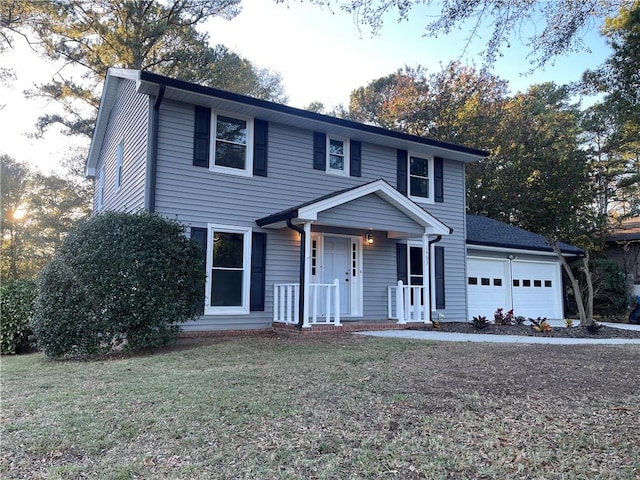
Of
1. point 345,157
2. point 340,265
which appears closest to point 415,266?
point 340,265

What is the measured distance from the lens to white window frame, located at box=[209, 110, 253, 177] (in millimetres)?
9711

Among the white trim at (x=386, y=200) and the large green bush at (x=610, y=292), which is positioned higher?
the white trim at (x=386, y=200)

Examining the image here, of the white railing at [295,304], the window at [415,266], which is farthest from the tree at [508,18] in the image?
the window at [415,266]

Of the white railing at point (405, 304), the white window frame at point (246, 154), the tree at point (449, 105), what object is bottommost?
the white railing at point (405, 304)

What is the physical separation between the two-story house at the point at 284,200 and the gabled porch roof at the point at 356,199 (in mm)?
29

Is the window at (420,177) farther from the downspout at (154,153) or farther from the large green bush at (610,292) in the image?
the large green bush at (610,292)

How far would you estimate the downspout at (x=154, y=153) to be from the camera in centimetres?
892

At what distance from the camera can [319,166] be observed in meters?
11.1

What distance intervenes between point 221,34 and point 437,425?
21.4 m

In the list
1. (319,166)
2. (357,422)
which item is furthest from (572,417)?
(319,166)

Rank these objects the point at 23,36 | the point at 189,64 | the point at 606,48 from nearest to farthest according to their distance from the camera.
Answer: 1. the point at 606,48
2. the point at 23,36
3. the point at 189,64

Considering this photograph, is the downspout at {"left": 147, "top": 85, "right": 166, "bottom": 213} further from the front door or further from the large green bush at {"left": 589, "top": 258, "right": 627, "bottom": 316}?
the large green bush at {"left": 589, "top": 258, "right": 627, "bottom": 316}

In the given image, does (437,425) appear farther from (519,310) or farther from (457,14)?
A: (519,310)

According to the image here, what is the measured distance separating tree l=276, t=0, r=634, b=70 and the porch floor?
542 cm
